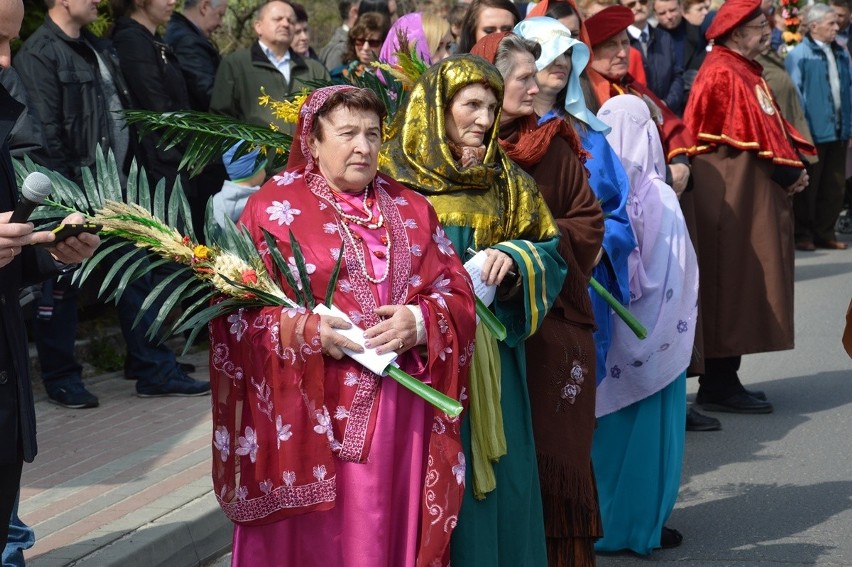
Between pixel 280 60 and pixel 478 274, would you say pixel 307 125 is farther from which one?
pixel 280 60

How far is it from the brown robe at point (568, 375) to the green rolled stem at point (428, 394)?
1.04m

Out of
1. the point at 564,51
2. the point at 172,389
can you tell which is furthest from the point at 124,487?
→ the point at 564,51

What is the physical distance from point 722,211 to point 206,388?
10.1 ft

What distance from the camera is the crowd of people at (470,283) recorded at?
3.65 meters

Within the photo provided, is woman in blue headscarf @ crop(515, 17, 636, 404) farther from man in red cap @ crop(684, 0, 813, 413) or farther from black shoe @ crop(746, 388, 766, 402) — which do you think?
black shoe @ crop(746, 388, 766, 402)

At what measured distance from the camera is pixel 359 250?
3.73m

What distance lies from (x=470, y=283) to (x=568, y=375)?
87 cm

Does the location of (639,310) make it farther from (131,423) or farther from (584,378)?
(131,423)

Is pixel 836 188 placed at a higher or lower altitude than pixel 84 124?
lower

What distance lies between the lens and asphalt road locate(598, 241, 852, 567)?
17.7 ft

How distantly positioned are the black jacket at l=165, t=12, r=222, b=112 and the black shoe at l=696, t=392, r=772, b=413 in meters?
3.77

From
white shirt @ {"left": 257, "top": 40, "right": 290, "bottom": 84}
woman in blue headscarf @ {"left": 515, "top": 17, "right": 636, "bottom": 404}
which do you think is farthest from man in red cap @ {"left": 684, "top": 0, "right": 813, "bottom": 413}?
white shirt @ {"left": 257, "top": 40, "right": 290, "bottom": 84}

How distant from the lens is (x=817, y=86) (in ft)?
43.8

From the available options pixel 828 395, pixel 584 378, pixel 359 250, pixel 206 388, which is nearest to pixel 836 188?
pixel 828 395
